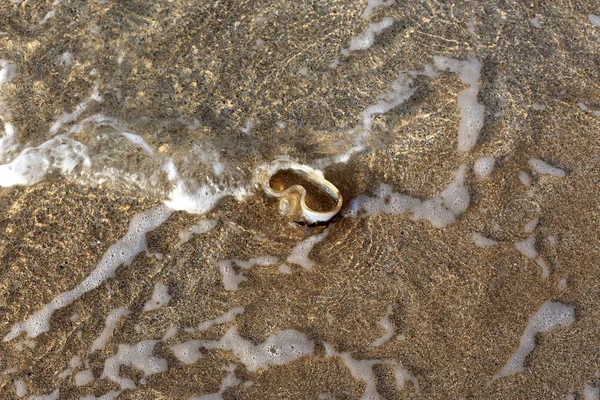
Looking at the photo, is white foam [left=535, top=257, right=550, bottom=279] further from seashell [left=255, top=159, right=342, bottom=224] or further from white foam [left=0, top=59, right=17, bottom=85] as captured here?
white foam [left=0, top=59, right=17, bottom=85]

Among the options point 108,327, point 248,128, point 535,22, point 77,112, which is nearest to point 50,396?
point 108,327

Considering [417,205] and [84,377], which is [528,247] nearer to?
[417,205]

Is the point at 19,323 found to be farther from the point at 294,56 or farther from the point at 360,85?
the point at 360,85

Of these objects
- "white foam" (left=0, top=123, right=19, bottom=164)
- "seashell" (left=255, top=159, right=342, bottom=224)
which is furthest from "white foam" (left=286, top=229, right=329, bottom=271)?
"white foam" (left=0, top=123, right=19, bottom=164)

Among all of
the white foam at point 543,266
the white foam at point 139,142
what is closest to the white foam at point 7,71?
the white foam at point 139,142

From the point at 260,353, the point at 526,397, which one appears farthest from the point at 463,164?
the point at 260,353

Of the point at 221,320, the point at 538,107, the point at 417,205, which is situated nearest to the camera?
the point at 221,320
